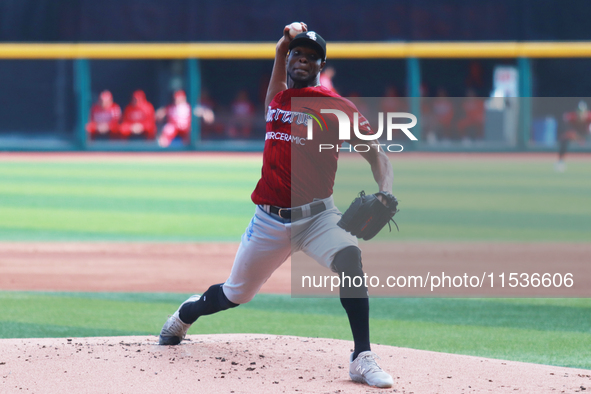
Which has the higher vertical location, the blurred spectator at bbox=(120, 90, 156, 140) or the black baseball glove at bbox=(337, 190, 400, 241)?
the blurred spectator at bbox=(120, 90, 156, 140)

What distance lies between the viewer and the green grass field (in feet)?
16.3

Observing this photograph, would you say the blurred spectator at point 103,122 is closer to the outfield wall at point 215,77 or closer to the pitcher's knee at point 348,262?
the outfield wall at point 215,77

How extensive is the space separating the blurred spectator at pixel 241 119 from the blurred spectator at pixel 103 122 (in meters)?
3.32

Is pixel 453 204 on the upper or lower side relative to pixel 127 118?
lower

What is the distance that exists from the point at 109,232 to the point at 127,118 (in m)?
12.9

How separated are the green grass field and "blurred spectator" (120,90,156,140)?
1.98 metres

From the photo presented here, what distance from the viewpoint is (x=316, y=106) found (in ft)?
12.3

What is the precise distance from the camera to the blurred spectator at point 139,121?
71.1ft

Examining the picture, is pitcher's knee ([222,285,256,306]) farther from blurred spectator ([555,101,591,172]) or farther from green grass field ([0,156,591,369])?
blurred spectator ([555,101,591,172])

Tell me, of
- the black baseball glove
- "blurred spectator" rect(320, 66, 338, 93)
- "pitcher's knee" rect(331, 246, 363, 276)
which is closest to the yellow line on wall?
"blurred spectator" rect(320, 66, 338, 93)

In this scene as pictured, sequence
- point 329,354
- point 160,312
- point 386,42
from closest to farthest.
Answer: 1. point 329,354
2. point 160,312
3. point 386,42
